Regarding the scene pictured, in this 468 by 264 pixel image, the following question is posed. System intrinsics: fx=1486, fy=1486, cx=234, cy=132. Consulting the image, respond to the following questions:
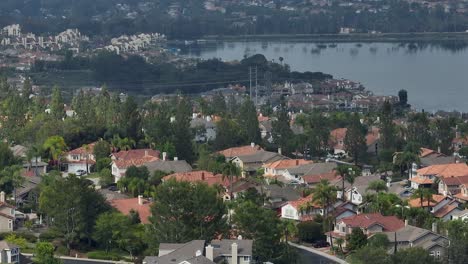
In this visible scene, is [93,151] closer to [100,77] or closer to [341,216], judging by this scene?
[341,216]

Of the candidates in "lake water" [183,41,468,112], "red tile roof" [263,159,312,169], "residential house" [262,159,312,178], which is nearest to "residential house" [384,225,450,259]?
"residential house" [262,159,312,178]

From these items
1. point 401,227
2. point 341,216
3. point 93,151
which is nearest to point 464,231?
point 401,227

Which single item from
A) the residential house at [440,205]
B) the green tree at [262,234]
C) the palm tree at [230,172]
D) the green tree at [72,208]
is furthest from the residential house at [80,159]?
the green tree at [262,234]

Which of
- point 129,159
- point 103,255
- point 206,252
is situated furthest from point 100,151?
point 206,252

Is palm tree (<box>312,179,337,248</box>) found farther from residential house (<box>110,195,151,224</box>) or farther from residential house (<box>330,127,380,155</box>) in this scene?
residential house (<box>330,127,380,155</box>)

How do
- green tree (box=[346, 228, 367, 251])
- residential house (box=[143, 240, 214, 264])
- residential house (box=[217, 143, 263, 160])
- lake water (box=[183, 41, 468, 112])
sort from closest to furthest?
residential house (box=[143, 240, 214, 264])
green tree (box=[346, 228, 367, 251])
residential house (box=[217, 143, 263, 160])
lake water (box=[183, 41, 468, 112])

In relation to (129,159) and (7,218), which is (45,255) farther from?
(129,159)
